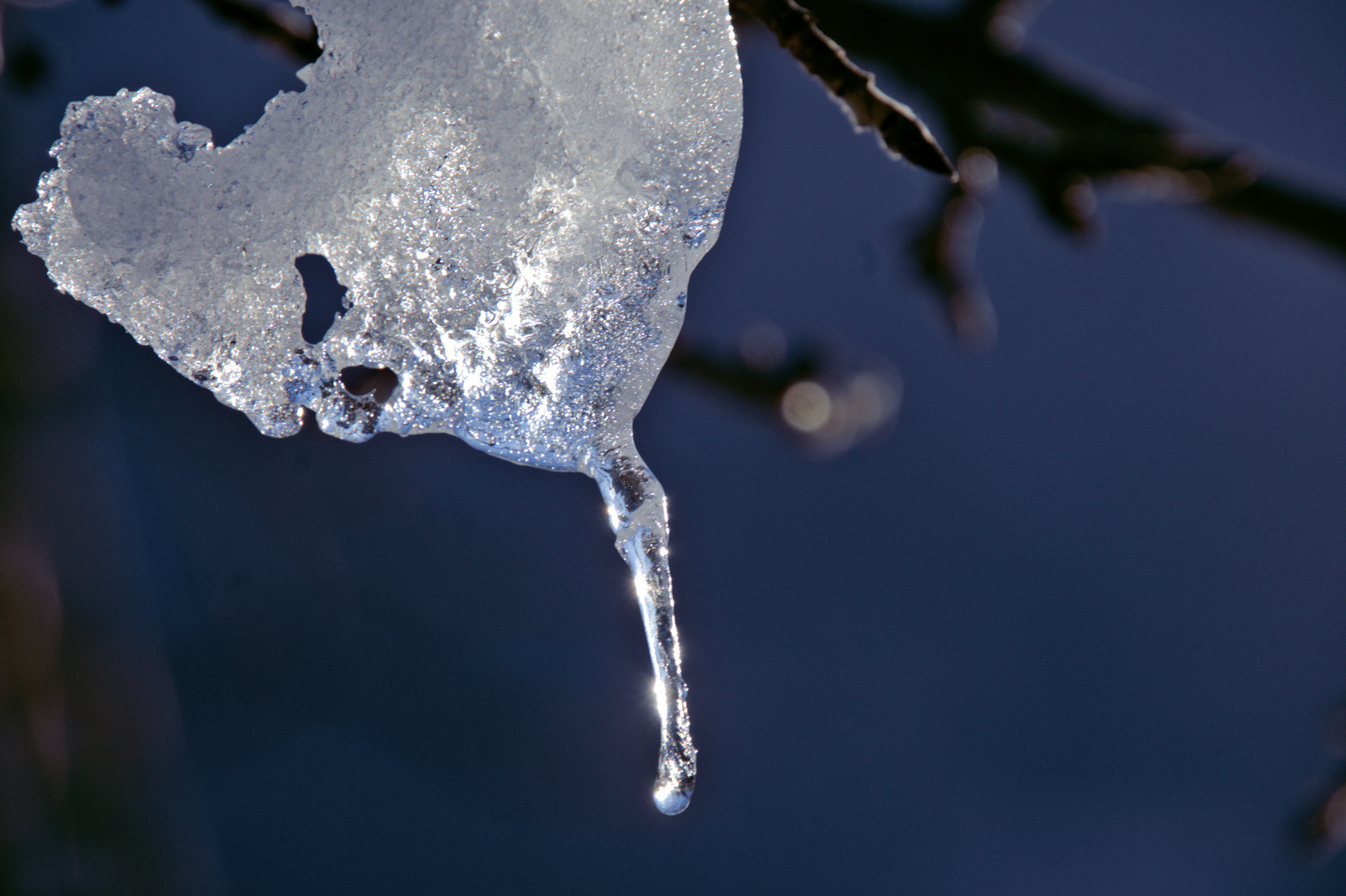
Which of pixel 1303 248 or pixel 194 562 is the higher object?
pixel 1303 248

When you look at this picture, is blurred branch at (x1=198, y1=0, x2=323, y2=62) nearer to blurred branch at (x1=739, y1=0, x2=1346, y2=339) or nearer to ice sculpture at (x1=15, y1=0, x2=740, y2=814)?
ice sculpture at (x1=15, y1=0, x2=740, y2=814)

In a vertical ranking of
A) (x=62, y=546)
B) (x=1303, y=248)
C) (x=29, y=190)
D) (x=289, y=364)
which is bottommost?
(x=62, y=546)

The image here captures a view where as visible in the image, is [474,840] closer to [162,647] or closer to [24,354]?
[162,647]

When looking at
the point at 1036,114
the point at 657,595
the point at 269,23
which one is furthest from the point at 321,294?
the point at 1036,114

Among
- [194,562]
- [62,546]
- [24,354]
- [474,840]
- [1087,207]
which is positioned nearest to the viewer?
[1087,207]

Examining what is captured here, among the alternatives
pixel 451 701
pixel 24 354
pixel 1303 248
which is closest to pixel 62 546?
pixel 24 354

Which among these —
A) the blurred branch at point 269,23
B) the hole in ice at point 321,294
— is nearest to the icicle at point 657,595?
the hole in ice at point 321,294

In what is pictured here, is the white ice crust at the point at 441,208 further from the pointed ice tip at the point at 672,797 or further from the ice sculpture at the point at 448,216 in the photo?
the pointed ice tip at the point at 672,797

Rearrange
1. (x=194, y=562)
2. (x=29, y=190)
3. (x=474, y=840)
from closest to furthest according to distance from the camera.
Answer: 1. (x=29, y=190)
2. (x=194, y=562)
3. (x=474, y=840)

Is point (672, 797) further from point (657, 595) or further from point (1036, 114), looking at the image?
point (1036, 114)
